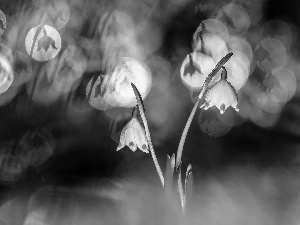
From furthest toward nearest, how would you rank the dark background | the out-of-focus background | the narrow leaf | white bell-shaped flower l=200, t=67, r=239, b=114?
the dark background
the out-of-focus background
white bell-shaped flower l=200, t=67, r=239, b=114
the narrow leaf

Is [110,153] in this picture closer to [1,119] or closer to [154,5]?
[1,119]

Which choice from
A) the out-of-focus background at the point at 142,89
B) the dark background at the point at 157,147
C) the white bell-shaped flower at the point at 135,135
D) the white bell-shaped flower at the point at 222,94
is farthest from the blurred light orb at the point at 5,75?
the white bell-shaped flower at the point at 222,94

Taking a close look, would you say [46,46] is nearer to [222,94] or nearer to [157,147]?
[157,147]

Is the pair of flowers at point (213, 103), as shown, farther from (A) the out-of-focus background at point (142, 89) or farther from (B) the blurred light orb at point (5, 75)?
(B) the blurred light orb at point (5, 75)

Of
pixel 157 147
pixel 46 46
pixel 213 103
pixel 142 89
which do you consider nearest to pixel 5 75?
pixel 46 46

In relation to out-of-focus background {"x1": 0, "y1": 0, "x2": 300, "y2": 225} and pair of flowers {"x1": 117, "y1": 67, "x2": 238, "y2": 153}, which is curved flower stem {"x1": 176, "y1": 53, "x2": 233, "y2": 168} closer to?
pair of flowers {"x1": 117, "y1": 67, "x2": 238, "y2": 153}

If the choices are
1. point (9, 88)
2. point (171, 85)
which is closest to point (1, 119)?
point (9, 88)

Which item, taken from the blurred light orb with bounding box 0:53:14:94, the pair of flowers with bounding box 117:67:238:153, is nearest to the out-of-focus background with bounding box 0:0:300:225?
the blurred light orb with bounding box 0:53:14:94
